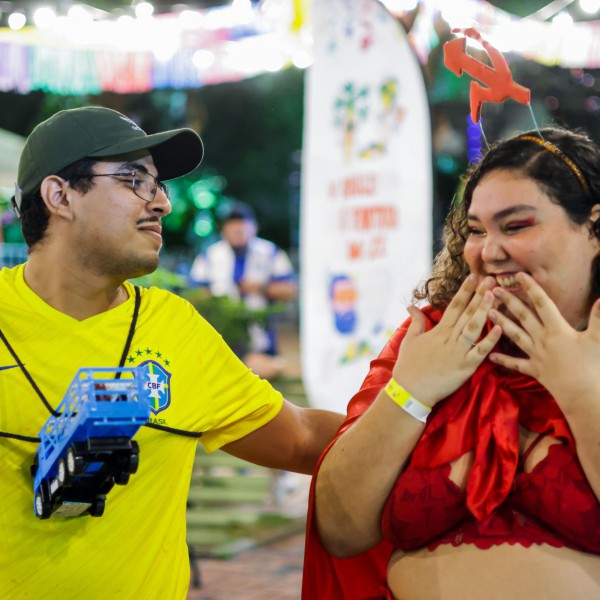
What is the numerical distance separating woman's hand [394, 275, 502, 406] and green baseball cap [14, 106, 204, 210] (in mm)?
906

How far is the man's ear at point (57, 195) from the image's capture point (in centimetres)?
237

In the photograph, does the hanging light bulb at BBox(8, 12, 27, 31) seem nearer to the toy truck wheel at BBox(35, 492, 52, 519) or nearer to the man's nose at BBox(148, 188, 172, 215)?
the man's nose at BBox(148, 188, 172, 215)

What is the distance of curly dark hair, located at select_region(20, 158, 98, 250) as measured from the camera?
2359mm

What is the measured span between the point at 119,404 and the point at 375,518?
690 mm

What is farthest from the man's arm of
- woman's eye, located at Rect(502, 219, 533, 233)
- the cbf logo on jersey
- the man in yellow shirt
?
woman's eye, located at Rect(502, 219, 533, 233)

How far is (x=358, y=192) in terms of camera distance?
3.95 m

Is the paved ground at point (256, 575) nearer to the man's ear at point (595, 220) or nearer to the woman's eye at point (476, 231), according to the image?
the woman's eye at point (476, 231)

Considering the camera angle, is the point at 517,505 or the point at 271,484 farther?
the point at 271,484

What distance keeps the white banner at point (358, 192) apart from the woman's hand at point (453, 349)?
5.43ft

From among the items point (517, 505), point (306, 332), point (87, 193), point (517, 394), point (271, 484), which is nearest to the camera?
point (517, 505)

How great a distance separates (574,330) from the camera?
196cm

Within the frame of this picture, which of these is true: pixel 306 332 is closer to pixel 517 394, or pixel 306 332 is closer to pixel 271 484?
pixel 517 394

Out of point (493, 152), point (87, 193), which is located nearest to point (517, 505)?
point (493, 152)

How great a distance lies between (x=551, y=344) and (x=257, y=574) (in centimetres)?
431
